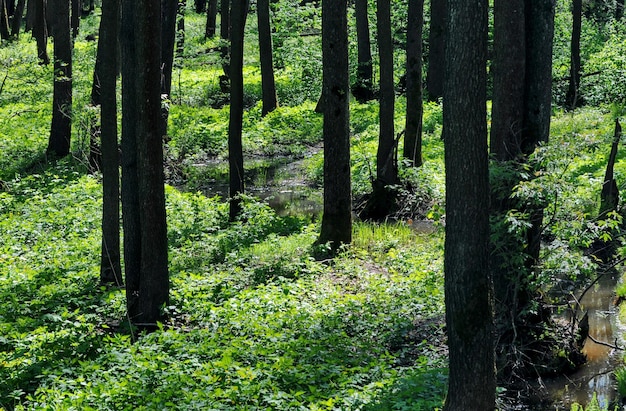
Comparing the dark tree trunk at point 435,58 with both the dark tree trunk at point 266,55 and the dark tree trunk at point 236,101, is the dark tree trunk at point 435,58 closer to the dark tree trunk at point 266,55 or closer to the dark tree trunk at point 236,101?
the dark tree trunk at point 266,55

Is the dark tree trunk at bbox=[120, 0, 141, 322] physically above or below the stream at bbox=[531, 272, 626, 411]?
above

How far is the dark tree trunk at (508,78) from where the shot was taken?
927 centimetres

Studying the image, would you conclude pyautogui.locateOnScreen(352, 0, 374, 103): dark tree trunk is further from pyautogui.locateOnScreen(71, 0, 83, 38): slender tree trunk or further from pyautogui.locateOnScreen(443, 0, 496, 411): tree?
pyautogui.locateOnScreen(443, 0, 496, 411): tree

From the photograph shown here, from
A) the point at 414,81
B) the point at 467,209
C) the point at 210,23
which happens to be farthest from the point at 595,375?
the point at 210,23

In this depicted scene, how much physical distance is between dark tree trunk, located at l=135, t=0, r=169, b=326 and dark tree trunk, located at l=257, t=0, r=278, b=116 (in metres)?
16.1

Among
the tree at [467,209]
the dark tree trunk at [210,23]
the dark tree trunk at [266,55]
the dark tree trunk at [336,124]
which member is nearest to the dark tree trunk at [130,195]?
the dark tree trunk at [336,124]

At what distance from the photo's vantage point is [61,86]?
19703mm

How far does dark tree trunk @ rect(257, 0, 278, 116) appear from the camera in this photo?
25.2 m

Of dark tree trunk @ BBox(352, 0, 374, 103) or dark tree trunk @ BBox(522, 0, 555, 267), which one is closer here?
dark tree trunk @ BBox(522, 0, 555, 267)

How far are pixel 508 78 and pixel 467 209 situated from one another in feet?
12.5

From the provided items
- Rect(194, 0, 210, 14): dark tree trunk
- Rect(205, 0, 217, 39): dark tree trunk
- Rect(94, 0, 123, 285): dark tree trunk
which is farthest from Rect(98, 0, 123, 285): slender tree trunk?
Rect(194, 0, 210, 14): dark tree trunk

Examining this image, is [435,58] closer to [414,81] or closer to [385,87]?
[414,81]

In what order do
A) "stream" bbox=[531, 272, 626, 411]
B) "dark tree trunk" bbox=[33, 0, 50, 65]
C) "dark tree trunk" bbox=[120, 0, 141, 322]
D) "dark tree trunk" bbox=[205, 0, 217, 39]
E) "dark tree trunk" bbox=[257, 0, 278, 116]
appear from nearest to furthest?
"stream" bbox=[531, 272, 626, 411], "dark tree trunk" bbox=[120, 0, 141, 322], "dark tree trunk" bbox=[33, 0, 50, 65], "dark tree trunk" bbox=[257, 0, 278, 116], "dark tree trunk" bbox=[205, 0, 217, 39]

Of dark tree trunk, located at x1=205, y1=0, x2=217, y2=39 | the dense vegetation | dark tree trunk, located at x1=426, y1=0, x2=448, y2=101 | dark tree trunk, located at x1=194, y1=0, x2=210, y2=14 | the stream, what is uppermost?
dark tree trunk, located at x1=194, y1=0, x2=210, y2=14
